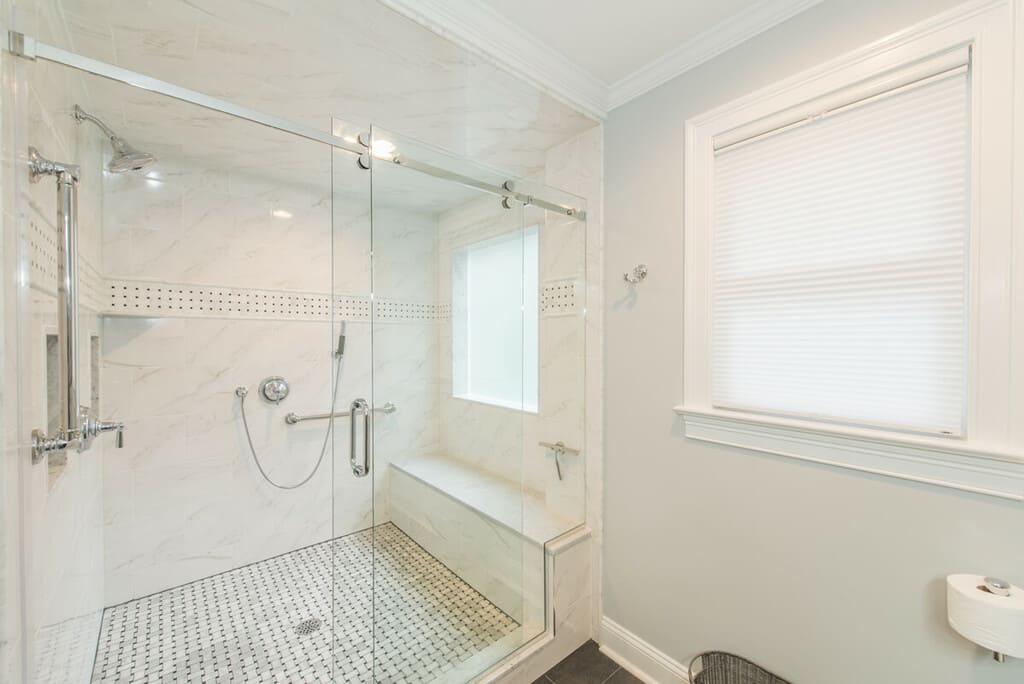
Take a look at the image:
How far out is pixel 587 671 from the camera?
1.74 m

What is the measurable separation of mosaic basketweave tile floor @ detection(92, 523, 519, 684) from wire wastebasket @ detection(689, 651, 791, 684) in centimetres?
77

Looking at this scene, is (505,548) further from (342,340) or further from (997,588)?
(342,340)

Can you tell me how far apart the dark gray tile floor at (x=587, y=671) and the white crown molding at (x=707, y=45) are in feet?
8.16

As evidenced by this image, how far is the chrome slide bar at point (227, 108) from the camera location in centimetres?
85

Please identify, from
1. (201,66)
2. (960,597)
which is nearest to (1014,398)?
(960,597)

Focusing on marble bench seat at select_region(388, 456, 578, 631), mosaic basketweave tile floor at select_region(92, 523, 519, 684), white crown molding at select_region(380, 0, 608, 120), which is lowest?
mosaic basketweave tile floor at select_region(92, 523, 519, 684)

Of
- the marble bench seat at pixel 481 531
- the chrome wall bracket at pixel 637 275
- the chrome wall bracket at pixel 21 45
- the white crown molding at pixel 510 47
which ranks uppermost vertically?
the white crown molding at pixel 510 47

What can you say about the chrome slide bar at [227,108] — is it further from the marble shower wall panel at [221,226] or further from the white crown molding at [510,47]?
the marble shower wall panel at [221,226]

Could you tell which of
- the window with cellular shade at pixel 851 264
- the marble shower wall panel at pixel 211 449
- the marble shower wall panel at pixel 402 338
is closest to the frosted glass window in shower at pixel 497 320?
the marble shower wall panel at pixel 402 338

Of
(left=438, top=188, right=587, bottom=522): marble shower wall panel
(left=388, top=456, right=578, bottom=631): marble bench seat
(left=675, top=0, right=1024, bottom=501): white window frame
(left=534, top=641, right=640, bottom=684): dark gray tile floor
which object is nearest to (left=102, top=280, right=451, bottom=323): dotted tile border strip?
(left=438, top=188, right=587, bottom=522): marble shower wall panel

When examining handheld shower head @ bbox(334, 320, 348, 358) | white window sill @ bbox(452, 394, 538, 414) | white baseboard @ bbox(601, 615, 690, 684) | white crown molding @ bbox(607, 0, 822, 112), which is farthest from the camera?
handheld shower head @ bbox(334, 320, 348, 358)

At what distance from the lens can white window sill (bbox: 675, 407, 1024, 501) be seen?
1002 mm

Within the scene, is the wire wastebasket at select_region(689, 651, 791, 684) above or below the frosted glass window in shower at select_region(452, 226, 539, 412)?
below

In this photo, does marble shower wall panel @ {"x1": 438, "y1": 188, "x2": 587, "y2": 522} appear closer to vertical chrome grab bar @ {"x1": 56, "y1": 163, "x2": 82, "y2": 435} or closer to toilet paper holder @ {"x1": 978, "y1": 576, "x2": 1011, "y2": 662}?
vertical chrome grab bar @ {"x1": 56, "y1": 163, "x2": 82, "y2": 435}
